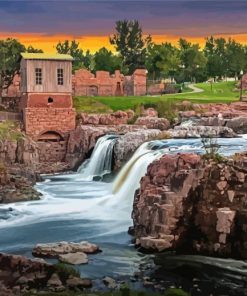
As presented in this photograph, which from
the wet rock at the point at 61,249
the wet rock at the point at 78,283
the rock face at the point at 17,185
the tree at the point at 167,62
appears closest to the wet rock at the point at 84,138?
the rock face at the point at 17,185

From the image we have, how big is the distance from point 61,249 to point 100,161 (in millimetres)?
18459

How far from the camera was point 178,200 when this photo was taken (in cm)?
2014

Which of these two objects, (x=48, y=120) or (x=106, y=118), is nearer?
(x=48, y=120)

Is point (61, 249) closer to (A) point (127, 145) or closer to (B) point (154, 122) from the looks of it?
(A) point (127, 145)

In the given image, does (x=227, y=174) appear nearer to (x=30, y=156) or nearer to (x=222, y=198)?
(x=222, y=198)

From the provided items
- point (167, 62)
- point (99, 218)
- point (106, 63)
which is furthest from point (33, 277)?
point (106, 63)

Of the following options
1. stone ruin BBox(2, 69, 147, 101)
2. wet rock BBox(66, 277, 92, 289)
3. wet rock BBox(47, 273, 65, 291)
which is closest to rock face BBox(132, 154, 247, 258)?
wet rock BBox(66, 277, 92, 289)

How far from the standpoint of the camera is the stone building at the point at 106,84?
60.5 meters

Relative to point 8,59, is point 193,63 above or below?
above

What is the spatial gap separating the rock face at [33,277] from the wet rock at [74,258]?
1578 mm

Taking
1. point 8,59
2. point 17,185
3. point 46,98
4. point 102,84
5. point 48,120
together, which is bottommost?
point 17,185

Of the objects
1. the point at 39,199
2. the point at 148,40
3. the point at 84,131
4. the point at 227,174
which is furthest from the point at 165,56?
the point at 227,174

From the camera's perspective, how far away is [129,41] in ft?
311

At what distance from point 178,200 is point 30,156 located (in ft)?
69.9
